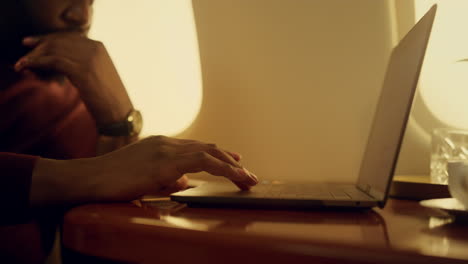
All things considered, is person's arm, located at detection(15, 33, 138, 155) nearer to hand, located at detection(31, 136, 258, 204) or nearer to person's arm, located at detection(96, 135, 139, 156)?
person's arm, located at detection(96, 135, 139, 156)

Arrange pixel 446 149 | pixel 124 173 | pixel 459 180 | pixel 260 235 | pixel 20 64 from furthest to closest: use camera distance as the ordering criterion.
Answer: pixel 20 64
pixel 446 149
pixel 124 173
pixel 459 180
pixel 260 235

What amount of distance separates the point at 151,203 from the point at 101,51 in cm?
64

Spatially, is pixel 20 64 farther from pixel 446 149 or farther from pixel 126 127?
pixel 446 149

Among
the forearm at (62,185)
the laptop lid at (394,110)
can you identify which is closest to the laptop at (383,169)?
the laptop lid at (394,110)

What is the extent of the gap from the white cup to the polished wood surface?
0.03 metres

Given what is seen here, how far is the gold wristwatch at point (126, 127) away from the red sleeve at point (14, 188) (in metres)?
0.47

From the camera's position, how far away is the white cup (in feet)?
1.59

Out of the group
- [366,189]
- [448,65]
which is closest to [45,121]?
[366,189]

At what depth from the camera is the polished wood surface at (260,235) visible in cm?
34

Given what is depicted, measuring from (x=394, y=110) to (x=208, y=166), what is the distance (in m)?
0.27

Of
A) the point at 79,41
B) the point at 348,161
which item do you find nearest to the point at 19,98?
the point at 79,41

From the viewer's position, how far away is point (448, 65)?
2.73ft

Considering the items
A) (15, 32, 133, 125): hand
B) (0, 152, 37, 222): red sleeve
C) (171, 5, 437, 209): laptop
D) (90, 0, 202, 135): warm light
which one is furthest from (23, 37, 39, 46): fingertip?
(171, 5, 437, 209): laptop

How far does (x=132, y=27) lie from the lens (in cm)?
116
